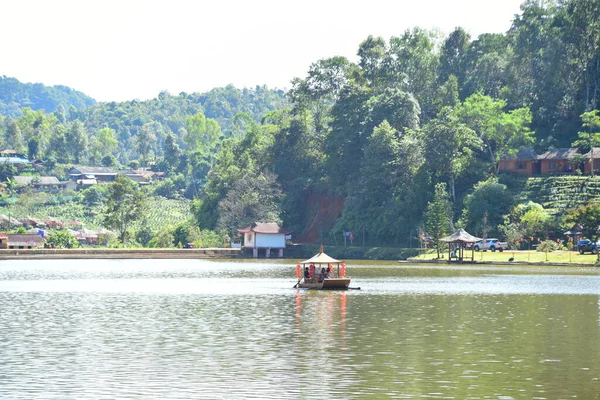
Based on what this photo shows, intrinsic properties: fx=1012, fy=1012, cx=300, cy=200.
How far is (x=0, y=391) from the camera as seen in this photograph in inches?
1124

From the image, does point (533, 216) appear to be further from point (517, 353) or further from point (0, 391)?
point (0, 391)

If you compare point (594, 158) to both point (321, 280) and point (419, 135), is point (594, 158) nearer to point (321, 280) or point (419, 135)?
point (419, 135)

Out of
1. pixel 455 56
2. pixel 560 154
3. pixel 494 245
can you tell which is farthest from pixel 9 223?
pixel 560 154

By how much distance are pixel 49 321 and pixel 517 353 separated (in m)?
22.8

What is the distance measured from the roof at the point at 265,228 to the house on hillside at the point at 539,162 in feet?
108

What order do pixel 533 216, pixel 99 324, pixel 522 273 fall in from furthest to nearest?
pixel 533 216, pixel 522 273, pixel 99 324

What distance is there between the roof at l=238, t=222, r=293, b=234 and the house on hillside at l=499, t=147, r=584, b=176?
32843 mm

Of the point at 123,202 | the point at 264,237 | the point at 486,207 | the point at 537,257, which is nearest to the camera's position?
the point at 537,257

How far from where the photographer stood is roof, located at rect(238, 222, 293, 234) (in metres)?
145

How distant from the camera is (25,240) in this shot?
151 m

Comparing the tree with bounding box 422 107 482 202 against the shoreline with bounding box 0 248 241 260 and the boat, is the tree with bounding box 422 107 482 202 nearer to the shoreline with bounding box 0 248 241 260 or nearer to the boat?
the shoreline with bounding box 0 248 241 260

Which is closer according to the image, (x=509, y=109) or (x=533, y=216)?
(x=533, y=216)

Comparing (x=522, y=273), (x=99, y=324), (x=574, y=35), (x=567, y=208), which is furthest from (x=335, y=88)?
(x=99, y=324)

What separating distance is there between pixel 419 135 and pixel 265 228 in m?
27.0
